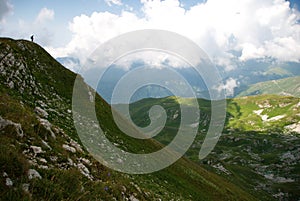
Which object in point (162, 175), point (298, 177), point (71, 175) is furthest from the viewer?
point (298, 177)

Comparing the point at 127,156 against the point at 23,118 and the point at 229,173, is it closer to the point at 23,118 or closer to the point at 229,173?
the point at 23,118

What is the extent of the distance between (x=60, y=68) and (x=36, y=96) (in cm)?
1840

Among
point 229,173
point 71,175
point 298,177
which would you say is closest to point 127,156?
point 71,175

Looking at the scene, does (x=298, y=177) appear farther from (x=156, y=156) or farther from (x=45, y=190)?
(x=45, y=190)

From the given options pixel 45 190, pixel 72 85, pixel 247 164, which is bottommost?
pixel 45 190

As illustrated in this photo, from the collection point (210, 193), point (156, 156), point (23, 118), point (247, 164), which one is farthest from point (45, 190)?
point (247, 164)

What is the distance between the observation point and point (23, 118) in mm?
15547

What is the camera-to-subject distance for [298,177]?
5743 inches

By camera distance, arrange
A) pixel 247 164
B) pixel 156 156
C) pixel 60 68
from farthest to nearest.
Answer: pixel 247 164
pixel 60 68
pixel 156 156

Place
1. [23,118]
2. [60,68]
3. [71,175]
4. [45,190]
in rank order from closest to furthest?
[45,190] → [71,175] → [23,118] → [60,68]

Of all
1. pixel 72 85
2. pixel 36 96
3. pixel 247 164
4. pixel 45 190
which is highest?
pixel 247 164

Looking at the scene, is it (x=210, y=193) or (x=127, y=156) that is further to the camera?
(x=210, y=193)

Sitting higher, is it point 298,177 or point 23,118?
point 298,177

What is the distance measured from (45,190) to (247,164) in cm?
19142
